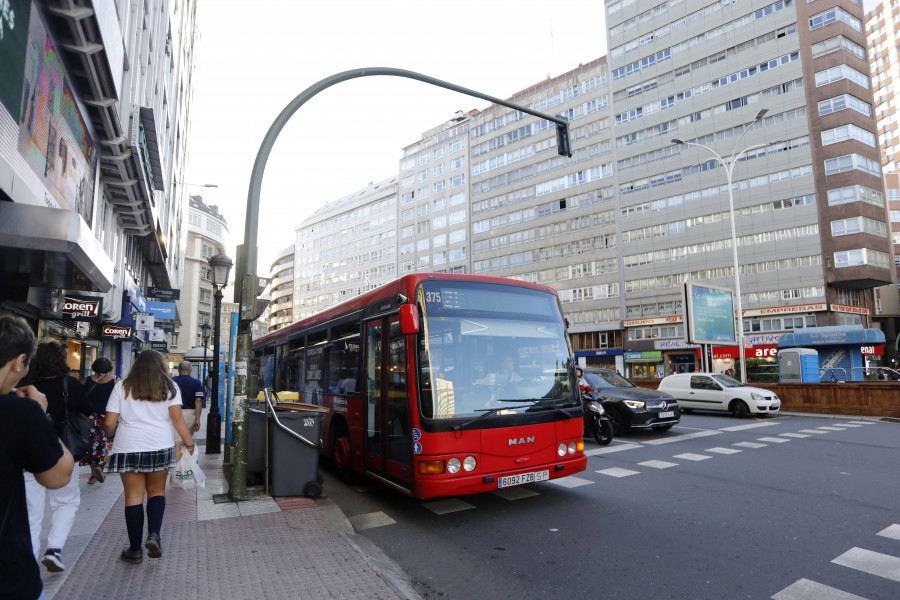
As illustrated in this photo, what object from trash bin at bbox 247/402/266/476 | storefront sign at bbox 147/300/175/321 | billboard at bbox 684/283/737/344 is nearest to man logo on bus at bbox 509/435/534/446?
trash bin at bbox 247/402/266/476

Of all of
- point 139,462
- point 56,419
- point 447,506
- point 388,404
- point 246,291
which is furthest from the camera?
point 246,291

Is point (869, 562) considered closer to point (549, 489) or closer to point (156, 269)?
point (549, 489)

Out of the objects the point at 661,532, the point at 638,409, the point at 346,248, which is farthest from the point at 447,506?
the point at 346,248

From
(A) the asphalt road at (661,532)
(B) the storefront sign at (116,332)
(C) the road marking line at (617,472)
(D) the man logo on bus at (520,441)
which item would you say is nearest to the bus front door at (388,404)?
(A) the asphalt road at (661,532)

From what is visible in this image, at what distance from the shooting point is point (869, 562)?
4660 mm

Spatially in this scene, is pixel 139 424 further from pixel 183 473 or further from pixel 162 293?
pixel 162 293

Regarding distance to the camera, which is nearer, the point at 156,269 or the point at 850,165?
the point at 156,269

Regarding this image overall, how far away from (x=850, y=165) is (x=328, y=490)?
50647mm

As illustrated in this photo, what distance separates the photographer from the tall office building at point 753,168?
145 ft

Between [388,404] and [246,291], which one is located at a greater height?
[246,291]

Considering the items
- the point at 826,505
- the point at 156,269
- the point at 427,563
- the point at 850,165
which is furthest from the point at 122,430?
the point at 850,165

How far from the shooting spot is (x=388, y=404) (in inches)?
262

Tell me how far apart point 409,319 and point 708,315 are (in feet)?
68.7

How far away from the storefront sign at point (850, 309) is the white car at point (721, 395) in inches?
1239
